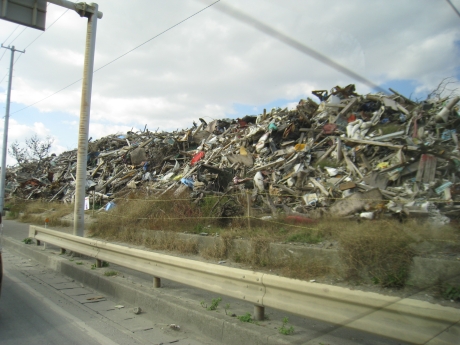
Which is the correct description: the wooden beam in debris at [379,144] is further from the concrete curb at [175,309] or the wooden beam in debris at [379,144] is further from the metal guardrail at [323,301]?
the concrete curb at [175,309]

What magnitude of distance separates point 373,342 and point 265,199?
22.5 feet

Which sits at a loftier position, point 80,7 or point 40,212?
point 80,7

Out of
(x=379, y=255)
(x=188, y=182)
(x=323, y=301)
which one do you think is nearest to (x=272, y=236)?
(x=379, y=255)

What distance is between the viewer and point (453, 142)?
1114 centimetres

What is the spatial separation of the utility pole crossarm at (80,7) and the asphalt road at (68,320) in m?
6.46

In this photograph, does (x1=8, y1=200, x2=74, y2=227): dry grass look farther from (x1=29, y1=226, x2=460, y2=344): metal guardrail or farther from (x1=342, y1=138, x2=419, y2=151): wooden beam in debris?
(x1=29, y1=226, x2=460, y2=344): metal guardrail

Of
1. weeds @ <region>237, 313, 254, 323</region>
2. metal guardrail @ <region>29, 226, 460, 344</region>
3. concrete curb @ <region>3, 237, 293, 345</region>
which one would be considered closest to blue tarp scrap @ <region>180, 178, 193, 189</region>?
concrete curb @ <region>3, 237, 293, 345</region>

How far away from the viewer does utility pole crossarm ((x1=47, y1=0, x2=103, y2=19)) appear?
9.22m

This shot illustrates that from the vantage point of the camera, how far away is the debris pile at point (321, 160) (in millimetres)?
9141

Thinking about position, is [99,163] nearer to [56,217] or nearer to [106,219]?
[56,217]

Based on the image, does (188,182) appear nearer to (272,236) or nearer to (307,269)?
(272,236)

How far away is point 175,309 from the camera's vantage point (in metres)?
5.30

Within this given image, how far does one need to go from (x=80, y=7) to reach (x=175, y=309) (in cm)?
799

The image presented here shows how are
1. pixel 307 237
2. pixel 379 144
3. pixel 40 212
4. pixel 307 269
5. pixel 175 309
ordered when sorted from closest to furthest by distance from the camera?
pixel 175 309, pixel 307 269, pixel 307 237, pixel 379 144, pixel 40 212
